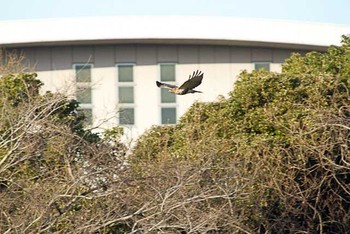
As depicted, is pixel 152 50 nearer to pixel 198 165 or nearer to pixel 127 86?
pixel 127 86

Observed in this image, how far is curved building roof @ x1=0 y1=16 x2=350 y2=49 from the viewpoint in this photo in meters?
31.6

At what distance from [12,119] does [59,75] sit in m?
15.3

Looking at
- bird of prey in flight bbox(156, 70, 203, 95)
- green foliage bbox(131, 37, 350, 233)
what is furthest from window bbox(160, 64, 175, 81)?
bird of prey in flight bbox(156, 70, 203, 95)

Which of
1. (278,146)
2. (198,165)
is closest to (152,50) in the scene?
(278,146)

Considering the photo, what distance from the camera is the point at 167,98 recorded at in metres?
32.6

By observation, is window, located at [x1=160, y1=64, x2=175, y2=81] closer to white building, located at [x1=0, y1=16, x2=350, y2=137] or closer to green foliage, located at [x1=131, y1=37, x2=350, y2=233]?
white building, located at [x1=0, y1=16, x2=350, y2=137]

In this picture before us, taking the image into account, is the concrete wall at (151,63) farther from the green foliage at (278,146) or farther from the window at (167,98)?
the green foliage at (278,146)

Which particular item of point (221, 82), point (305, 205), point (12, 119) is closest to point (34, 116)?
point (12, 119)

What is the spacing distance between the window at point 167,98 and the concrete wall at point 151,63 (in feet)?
0.38

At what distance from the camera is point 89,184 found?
52.0ft

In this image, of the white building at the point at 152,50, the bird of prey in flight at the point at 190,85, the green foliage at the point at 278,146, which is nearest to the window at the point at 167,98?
the white building at the point at 152,50

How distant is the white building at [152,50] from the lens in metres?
31.7

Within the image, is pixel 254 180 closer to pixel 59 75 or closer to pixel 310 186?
pixel 310 186

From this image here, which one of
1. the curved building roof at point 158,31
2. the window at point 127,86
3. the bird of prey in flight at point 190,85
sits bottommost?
the window at point 127,86
